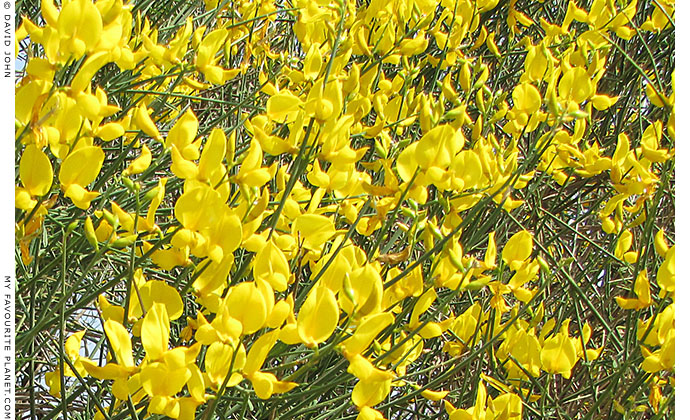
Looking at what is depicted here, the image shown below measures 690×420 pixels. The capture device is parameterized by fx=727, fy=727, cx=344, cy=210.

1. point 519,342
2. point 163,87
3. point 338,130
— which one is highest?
point 163,87

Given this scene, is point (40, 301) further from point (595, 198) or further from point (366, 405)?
point (595, 198)

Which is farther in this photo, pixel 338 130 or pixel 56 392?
pixel 56 392

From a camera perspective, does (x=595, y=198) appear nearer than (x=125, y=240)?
No

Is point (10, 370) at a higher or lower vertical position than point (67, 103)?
lower

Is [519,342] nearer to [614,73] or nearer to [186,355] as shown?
[186,355]

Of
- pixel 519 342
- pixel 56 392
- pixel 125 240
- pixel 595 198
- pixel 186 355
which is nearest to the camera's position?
pixel 186 355

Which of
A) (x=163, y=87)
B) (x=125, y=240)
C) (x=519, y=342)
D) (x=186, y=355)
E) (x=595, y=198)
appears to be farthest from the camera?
(x=595, y=198)

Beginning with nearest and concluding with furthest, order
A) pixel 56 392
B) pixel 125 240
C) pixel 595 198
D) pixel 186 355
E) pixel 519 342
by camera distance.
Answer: pixel 186 355
pixel 125 240
pixel 56 392
pixel 519 342
pixel 595 198

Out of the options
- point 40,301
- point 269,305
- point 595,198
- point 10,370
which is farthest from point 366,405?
point 595,198

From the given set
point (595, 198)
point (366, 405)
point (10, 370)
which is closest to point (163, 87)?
point (10, 370)
